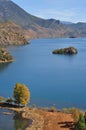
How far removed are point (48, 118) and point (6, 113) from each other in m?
7.60

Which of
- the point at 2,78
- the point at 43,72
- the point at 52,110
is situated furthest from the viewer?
the point at 43,72

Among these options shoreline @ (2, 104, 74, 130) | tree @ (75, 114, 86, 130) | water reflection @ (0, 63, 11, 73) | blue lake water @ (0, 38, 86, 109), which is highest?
tree @ (75, 114, 86, 130)

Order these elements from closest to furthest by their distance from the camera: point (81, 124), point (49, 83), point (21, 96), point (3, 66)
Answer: point (81, 124) → point (21, 96) → point (49, 83) → point (3, 66)

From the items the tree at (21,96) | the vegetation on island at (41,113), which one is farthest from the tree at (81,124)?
the tree at (21,96)

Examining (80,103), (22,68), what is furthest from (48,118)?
(22,68)

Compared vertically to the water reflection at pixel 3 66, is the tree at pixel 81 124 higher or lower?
higher

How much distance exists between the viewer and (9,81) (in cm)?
10456

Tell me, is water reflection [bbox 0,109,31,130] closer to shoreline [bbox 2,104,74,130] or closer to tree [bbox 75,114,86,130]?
shoreline [bbox 2,104,74,130]

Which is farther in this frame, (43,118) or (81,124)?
(43,118)

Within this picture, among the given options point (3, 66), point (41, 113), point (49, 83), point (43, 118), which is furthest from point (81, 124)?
point (3, 66)

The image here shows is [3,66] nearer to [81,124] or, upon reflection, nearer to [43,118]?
[43,118]

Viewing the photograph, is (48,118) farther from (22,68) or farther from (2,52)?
(2,52)

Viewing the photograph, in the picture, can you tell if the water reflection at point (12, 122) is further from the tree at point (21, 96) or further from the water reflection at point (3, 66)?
the water reflection at point (3, 66)

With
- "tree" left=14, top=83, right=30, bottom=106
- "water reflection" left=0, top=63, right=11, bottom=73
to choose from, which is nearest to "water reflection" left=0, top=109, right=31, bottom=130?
"tree" left=14, top=83, right=30, bottom=106
